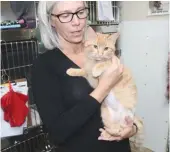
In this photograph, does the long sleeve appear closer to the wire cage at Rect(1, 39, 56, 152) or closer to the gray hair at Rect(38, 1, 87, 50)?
the gray hair at Rect(38, 1, 87, 50)

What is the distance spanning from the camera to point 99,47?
1.14 meters

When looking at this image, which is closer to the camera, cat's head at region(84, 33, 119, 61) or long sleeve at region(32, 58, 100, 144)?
long sleeve at region(32, 58, 100, 144)

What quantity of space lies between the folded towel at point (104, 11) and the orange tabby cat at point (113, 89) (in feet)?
2.58

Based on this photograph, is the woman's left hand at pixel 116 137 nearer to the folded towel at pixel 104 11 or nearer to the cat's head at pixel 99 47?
the cat's head at pixel 99 47

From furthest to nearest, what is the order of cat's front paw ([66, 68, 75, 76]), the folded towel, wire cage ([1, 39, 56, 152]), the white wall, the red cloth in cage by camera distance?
the folded towel < the white wall < wire cage ([1, 39, 56, 152]) < the red cloth in cage < cat's front paw ([66, 68, 75, 76])

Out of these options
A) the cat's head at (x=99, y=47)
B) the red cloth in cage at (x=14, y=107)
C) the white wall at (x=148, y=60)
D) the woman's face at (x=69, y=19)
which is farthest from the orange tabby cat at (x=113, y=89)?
the white wall at (x=148, y=60)

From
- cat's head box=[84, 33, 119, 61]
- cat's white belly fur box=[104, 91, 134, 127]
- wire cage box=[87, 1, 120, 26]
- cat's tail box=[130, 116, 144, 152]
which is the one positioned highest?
wire cage box=[87, 1, 120, 26]

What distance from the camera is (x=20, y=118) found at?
1545 millimetres

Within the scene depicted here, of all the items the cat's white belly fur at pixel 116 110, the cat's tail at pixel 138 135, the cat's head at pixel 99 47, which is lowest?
the cat's tail at pixel 138 135

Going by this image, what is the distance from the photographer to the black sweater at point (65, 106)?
34.2 inches

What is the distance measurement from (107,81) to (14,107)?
804mm

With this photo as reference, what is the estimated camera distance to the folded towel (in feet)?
6.21

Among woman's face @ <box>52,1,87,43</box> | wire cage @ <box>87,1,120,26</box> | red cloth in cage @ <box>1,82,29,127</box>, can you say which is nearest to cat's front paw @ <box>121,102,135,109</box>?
woman's face @ <box>52,1,87,43</box>

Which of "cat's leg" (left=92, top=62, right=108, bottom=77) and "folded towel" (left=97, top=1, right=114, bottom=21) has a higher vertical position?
"folded towel" (left=97, top=1, right=114, bottom=21)
